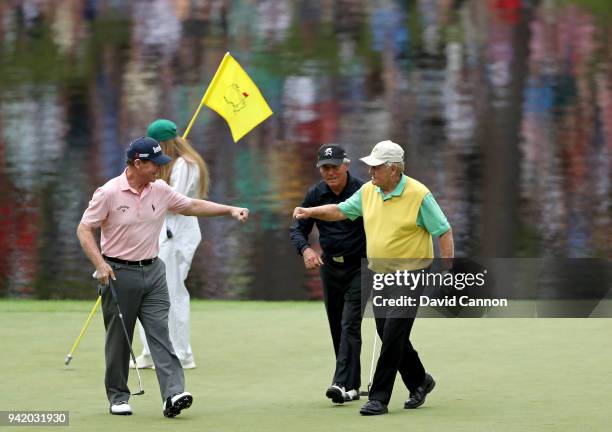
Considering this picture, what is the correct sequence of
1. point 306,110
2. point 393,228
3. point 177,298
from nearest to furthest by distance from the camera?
point 393,228 → point 177,298 → point 306,110

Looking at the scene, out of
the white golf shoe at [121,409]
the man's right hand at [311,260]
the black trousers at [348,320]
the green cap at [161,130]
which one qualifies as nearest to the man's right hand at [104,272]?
the white golf shoe at [121,409]

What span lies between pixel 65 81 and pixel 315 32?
111 inches

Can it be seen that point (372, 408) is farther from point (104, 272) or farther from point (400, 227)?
point (104, 272)

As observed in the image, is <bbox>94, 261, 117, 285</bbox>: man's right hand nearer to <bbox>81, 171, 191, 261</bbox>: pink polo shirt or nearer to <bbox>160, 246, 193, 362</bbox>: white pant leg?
<bbox>81, 171, 191, 261</bbox>: pink polo shirt

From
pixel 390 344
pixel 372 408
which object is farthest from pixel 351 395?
pixel 390 344

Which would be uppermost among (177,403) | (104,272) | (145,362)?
(104,272)

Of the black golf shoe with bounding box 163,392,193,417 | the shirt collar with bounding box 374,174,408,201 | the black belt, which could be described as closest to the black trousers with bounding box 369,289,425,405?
the shirt collar with bounding box 374,174,408,201

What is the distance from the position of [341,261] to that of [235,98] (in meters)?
2.43

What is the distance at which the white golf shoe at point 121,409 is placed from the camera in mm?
9195

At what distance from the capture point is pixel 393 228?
908cm

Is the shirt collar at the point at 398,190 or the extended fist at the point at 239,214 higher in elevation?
the shirt collar at the point at 398,190

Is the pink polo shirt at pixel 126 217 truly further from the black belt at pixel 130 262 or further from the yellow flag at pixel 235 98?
the yellow flag at pixel 235 98

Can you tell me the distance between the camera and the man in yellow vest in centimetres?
907

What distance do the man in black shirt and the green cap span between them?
1.50 meters
